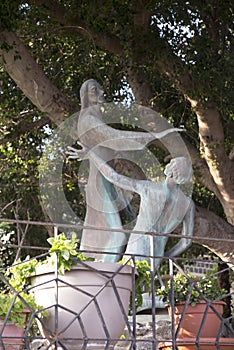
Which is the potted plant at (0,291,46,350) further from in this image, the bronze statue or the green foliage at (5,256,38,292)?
the bronze statue

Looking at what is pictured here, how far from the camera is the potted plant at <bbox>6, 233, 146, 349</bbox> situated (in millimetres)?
5180

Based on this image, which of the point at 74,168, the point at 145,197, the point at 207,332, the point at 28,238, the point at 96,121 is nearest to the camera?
the point at 207,332

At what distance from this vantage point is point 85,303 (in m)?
5.30

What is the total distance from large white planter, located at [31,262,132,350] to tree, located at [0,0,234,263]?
3981 mm

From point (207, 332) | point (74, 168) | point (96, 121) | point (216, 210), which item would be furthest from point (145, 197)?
point (216, 210)

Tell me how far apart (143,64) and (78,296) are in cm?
583

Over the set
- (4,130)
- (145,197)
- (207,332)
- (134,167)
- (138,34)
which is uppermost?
(138,34)

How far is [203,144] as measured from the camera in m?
10.7

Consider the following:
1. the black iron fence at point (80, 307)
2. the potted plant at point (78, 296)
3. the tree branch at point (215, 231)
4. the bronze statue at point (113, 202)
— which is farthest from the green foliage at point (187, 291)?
the tree branch at point (215, 231)

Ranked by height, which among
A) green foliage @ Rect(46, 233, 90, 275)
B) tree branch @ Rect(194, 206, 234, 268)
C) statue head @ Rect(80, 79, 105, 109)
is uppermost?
statue head @ Rect(80, 79, 105, 109)

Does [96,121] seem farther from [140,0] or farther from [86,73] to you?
[86,73]

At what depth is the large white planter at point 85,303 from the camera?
5.25 m

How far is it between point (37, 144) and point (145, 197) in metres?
5.17

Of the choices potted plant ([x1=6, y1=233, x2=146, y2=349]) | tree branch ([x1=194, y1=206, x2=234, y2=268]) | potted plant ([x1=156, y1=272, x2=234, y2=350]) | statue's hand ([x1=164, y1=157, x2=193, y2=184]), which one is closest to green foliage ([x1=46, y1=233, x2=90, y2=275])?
potted plant ([x1=6, y1=233, x2=146, y2=349])
